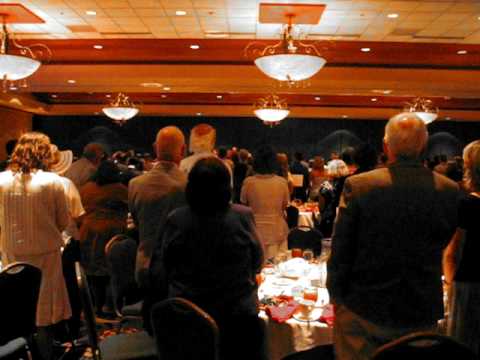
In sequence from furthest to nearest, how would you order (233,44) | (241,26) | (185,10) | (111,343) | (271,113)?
(271,113), (233,44), (241,26), (185,10), (111,343)

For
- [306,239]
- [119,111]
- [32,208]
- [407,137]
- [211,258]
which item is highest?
[119,111]

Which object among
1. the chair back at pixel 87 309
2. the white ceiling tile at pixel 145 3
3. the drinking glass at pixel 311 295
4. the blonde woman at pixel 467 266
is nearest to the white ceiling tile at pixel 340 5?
the white ceiling tile at pixel 145 3

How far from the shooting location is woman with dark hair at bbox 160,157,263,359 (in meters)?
2.08

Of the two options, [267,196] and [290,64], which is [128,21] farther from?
[267,196]

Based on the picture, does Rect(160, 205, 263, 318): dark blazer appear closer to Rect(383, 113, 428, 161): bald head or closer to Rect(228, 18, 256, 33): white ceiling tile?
Rect(383, 113, 428, 161): bald head

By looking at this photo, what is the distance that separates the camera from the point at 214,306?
211 centimetres

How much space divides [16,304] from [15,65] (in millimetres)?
3396

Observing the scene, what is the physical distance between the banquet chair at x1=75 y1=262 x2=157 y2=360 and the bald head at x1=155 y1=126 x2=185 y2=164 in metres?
0.85

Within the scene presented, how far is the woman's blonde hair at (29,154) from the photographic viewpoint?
320cm

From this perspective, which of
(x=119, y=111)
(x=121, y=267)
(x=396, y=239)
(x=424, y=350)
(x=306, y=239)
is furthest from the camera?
(x=119, y=111)

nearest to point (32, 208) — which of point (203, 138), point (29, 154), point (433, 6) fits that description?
point (29, 154)

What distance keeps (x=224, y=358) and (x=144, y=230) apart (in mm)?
1133

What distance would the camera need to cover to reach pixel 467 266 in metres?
2.36

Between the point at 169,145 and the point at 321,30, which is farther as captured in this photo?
the point at 321,30
